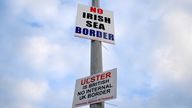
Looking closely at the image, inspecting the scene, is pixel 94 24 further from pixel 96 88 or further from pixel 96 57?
pixel 96 88

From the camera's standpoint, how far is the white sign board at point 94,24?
32.6 feet

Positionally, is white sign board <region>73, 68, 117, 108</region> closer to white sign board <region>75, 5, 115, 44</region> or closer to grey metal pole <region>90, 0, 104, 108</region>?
grey metal pole <region>90, 0, 104, 108</region>

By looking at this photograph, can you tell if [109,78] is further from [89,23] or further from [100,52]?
[89,23]

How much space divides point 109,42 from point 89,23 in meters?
0.77

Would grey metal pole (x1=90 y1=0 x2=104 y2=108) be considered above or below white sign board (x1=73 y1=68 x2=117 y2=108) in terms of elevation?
above

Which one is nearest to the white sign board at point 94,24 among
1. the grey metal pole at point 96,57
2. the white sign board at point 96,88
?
the grey metal pole at point 96,57

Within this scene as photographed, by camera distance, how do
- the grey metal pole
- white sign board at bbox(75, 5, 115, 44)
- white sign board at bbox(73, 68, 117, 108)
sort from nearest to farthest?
white sign board at bbox(73, 68, 117, 108)
the grey metal pole
white sign board at bbox(75, 5, 115, 44)

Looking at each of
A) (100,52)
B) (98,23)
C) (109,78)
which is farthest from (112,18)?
(109,78)

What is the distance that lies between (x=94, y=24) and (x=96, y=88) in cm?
193

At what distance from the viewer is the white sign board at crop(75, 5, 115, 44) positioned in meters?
9.94

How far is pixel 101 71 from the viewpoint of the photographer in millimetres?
9508

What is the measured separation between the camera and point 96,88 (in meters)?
9.18

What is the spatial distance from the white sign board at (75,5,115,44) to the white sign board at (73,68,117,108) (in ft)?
4.14

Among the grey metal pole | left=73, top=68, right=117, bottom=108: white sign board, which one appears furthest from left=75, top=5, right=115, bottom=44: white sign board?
left=73, top=68, right=117, bottom=108: white sign board
